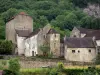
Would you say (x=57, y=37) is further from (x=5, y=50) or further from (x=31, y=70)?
(x=31, y=70)

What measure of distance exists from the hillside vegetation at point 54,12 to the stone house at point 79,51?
98.7 feet

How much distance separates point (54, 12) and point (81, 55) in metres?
58.8

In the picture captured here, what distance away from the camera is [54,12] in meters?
133

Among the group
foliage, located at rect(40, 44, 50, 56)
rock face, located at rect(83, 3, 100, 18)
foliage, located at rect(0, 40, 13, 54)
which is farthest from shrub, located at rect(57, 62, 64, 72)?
rock face, located at rect(83, 3, 100, 18)

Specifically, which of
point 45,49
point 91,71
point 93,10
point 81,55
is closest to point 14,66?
point 91,71

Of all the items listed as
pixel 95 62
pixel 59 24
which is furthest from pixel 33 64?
pixel 59 24

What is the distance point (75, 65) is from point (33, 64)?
529 centimetres

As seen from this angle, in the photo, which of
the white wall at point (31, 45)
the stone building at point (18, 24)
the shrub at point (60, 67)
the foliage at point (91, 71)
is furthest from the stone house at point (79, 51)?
the shrub at point (60, 67)

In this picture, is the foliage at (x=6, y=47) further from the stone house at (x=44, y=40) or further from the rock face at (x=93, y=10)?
the rock face at (x=93, y=10)

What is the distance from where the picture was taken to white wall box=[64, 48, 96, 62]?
74.7m

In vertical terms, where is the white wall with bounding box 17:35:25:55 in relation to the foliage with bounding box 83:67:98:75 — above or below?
above

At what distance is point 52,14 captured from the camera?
132m

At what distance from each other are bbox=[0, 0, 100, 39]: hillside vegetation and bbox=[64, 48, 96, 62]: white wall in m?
30.4

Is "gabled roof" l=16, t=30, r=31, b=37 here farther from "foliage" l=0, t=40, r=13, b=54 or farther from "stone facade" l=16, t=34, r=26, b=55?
"foliage" l=0, t=40, r=13, b=54
